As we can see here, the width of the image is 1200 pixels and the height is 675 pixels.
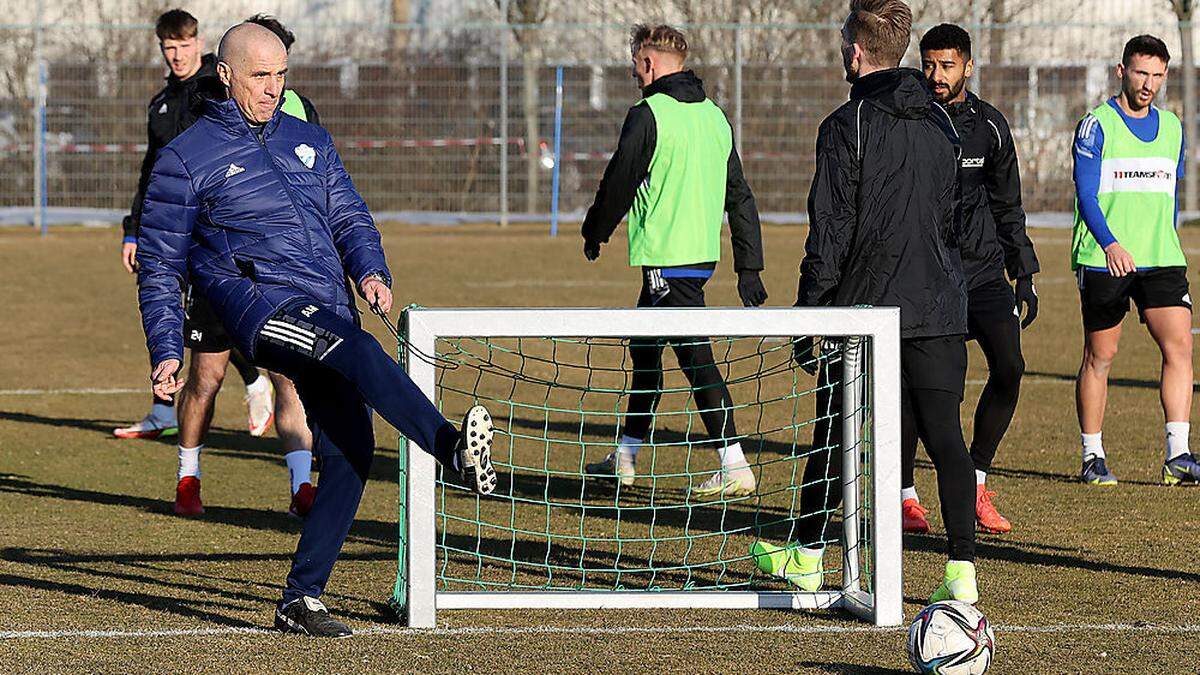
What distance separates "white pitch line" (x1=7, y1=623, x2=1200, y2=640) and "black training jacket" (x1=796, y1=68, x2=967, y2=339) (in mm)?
1011

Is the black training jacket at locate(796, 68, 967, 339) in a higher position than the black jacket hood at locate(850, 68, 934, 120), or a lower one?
lower

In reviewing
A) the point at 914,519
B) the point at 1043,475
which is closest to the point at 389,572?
the point at 914,519

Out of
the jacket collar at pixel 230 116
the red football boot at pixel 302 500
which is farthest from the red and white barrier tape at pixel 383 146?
the jacket collar at pixel 230 116

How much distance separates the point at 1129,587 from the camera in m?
6.36

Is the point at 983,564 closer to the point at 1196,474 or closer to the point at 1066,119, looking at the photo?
the point at 1196,474

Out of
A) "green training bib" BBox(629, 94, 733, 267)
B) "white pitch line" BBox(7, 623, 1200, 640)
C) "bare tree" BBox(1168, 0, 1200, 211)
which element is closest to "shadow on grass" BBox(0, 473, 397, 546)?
"white pitch line" BBox(7, 623, 1200, 640)

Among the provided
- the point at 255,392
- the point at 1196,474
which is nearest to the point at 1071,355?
the point at 1196,474

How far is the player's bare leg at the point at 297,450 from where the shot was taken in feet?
26.0

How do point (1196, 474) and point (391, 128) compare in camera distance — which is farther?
point (391, 128)

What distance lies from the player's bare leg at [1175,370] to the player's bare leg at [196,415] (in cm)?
445

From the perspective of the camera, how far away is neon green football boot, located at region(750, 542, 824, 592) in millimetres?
6266

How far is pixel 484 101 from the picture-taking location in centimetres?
2853

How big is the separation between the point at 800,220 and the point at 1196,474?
20.1 meters

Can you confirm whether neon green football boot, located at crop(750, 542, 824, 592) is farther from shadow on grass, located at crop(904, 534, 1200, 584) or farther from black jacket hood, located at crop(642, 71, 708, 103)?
black jacket hood, located at crop(642, 71, 708, 103)
